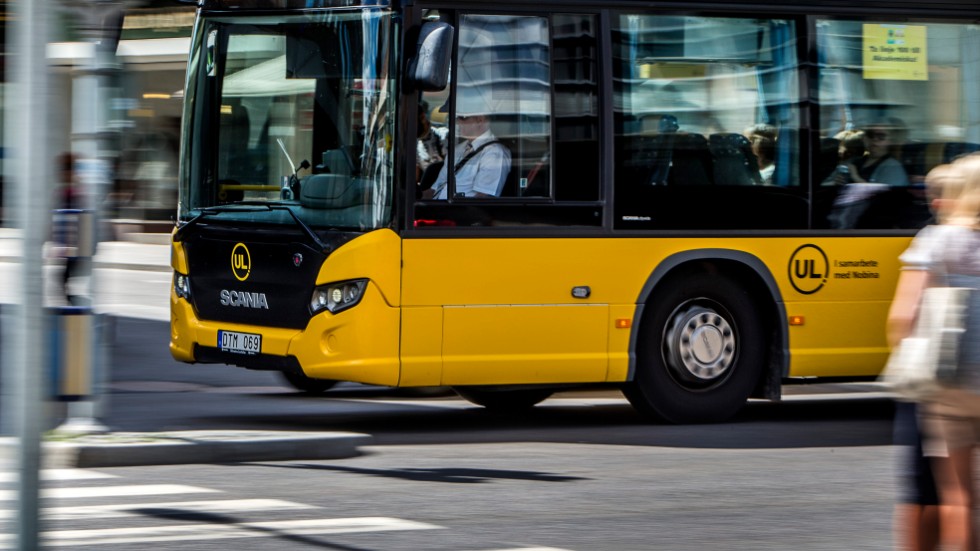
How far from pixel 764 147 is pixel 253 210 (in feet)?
10.7

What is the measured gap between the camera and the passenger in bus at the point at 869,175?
10641mm

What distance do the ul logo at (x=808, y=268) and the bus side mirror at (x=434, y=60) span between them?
269cm

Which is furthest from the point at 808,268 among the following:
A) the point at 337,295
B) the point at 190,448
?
the point at 190,448

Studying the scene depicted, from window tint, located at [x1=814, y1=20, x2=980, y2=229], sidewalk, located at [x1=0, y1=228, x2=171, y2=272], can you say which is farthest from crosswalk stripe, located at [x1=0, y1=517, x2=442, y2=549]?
sidewalk, located at [x1=0, y1=228, x2=171, y2=272]

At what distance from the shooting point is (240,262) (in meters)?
10.1

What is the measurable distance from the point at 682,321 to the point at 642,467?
181 centimetres

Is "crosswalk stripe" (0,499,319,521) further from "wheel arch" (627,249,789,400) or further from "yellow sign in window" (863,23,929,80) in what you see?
"yellow sign in window" (863,23,929,80)

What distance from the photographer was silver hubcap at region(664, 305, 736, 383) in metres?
10.3

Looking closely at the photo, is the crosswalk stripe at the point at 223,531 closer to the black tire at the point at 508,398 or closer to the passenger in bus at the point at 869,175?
the black tire at the point at 508,398

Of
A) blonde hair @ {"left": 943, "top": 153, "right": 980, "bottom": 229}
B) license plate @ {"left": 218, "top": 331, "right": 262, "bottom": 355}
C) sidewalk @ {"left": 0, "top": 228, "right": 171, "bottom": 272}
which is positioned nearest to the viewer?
blonde hair @ {"left": 943, "top": 153, "right": 980, "bottom": 229}

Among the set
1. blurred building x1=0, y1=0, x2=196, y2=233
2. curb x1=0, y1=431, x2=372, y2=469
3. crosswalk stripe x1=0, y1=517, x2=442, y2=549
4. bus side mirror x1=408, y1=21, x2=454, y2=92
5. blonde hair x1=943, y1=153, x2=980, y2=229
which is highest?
blurred building x1=0, y1=0, x2=196, y2=233

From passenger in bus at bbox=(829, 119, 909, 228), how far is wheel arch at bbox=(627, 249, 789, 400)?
0.64 m

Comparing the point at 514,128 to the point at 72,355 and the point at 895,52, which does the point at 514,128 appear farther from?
the point at 72,355

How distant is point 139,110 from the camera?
113ft
